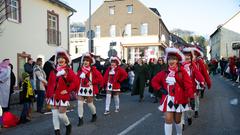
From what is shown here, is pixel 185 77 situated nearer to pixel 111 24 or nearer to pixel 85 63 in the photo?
pixel 85 63

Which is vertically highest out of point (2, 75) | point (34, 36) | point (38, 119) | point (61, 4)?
point (61, 4)

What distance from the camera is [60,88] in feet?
24.9

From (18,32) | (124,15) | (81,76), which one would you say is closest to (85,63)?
(81,76)

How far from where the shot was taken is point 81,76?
9516mm

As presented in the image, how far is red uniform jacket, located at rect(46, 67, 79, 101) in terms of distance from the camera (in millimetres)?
7531

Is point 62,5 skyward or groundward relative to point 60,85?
skyward

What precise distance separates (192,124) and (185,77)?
3008 millimetres

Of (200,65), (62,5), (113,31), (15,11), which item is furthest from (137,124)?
(113,31)

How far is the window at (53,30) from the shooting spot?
23.1 metres

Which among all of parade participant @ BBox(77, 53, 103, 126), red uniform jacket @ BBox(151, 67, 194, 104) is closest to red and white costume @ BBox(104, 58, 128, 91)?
parade participant @ BBox(77, 53, 103, 126)

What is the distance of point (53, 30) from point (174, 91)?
60.4ft

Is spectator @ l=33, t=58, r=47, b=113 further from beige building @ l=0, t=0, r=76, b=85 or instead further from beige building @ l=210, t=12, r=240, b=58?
beige building @ l=210, t=12, r=240, b=58

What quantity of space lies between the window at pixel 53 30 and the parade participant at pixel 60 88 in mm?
15491

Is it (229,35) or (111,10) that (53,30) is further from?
(229,35)
